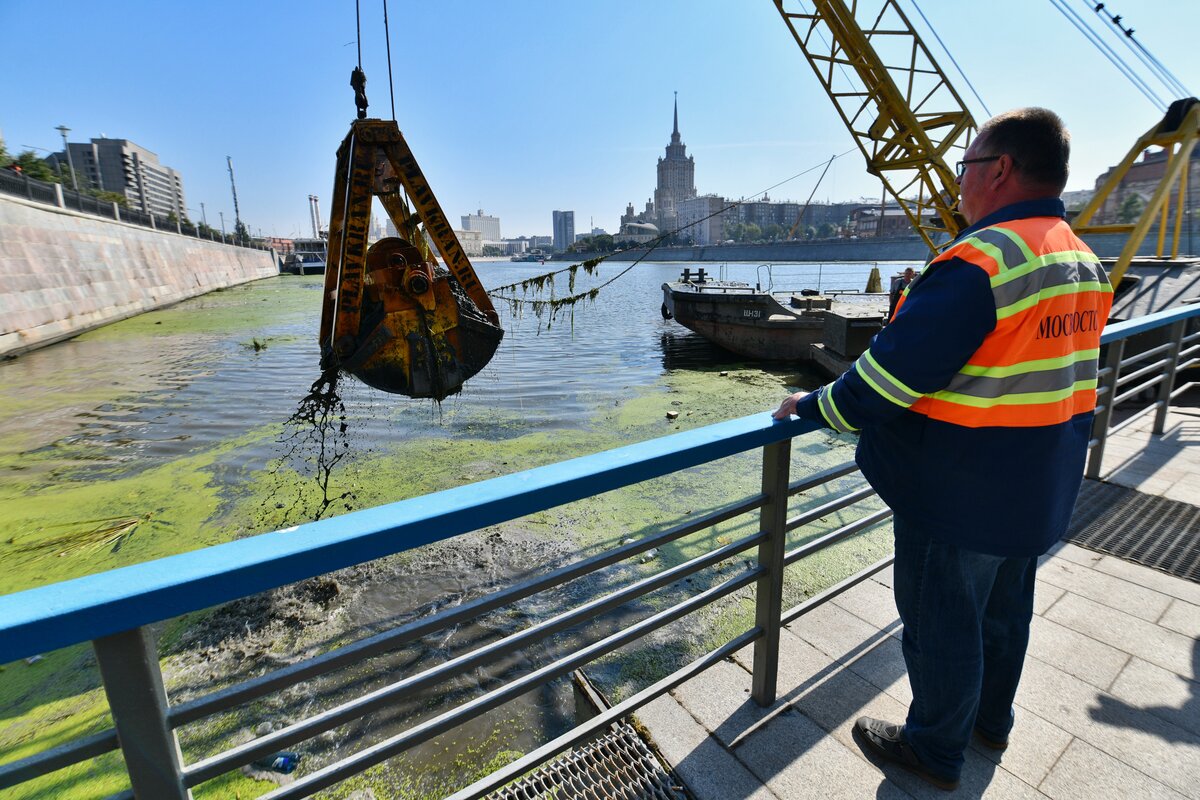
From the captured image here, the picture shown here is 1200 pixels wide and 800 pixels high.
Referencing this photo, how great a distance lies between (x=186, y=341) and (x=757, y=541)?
20502mm

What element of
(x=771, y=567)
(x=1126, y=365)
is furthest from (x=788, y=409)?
(x=1126, y=365)

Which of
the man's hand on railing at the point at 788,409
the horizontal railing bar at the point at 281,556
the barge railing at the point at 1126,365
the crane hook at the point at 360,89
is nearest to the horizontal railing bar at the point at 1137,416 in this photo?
the barge railing at the point at 1126,365

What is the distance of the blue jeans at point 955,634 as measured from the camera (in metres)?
1.61

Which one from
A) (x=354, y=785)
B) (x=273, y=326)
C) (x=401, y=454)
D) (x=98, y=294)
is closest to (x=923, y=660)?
(x=354, y=785)

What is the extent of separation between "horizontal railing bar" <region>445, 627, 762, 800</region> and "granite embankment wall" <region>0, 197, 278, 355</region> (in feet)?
61.9

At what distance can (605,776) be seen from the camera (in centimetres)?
201

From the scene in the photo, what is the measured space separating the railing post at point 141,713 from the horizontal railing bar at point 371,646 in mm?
33

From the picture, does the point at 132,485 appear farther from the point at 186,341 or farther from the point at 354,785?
the point at 186,341

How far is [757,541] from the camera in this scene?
1878 millimetres

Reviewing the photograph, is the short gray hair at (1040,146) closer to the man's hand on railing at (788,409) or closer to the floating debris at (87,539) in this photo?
the man's hand on railing at (788,409)

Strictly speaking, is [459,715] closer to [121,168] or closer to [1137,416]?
[1137,416]

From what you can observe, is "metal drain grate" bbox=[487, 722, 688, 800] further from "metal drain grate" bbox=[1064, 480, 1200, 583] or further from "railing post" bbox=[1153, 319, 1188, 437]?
"railing post" bbox=[1153, 319, 1188, 437]

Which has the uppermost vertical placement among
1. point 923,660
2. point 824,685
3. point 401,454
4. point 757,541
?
point 757,541

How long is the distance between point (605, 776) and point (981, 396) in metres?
1.66
